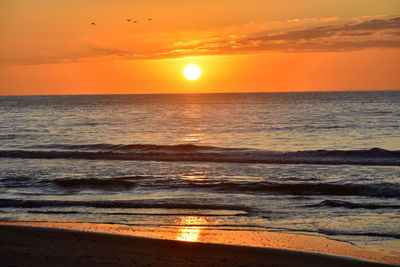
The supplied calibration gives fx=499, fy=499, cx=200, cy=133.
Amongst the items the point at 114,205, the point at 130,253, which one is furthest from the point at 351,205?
the point at 130,253

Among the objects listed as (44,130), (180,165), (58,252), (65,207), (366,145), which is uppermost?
(44,130)

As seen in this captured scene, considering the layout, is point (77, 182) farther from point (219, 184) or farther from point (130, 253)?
point (130, 253)

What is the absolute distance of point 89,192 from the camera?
60.1 ft

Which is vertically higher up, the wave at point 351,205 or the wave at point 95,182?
the wave at point 95,182

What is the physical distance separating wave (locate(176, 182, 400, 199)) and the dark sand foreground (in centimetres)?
791

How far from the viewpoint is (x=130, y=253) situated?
390 inches

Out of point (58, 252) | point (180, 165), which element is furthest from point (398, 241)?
point (180, 165)

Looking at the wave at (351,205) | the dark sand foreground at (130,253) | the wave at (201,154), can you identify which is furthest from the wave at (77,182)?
the wave at (201,154)

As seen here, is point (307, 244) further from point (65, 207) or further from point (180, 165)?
point (180, 165)

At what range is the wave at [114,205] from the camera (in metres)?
15.1

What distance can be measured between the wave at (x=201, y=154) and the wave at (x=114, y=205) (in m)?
12.8

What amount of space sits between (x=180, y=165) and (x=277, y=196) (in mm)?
10524

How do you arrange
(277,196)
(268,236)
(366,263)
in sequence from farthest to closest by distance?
1. (277,196)
2. (268,236)
3. (366,263)

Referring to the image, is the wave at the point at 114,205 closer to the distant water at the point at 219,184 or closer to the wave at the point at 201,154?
the distant water at the point at 219,184
